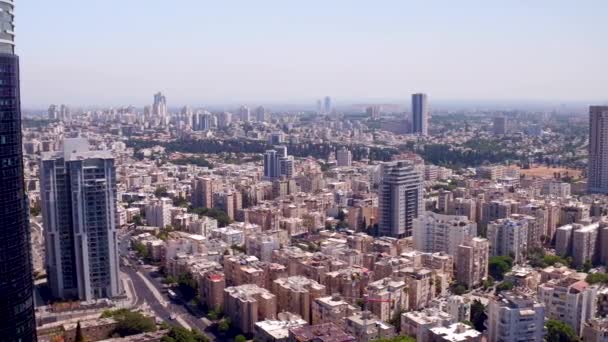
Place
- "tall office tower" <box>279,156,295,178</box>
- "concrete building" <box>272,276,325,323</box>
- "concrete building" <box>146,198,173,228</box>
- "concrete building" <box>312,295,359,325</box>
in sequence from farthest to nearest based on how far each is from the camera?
"tall office tower" <box>279,156,295,178</box>, "concrete building" <box>146,198,173,228</box>, "concrete building" <box>272,276,325,323</box>, "concrete building" <box>312,295,359,325</box>

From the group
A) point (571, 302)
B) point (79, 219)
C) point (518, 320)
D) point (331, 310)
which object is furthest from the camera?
point (79, 219)

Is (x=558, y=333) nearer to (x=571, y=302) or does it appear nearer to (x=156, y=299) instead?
(x=571, y=302)

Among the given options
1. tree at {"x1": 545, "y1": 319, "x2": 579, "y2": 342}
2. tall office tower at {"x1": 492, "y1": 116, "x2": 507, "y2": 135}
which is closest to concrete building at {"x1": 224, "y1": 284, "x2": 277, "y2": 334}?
tree at {"x1": 545, "y1": 319, "x2": 579, "y2": 342}

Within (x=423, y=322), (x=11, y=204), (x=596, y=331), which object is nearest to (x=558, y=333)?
(x=596, y=331)

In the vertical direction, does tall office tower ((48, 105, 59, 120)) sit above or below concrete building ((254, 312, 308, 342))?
above

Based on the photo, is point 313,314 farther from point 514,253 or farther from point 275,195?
point 275,195

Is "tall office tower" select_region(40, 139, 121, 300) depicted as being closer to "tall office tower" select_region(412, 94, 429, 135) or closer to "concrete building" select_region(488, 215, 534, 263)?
"concrete building" select_region(488, 215, 534, 263)
